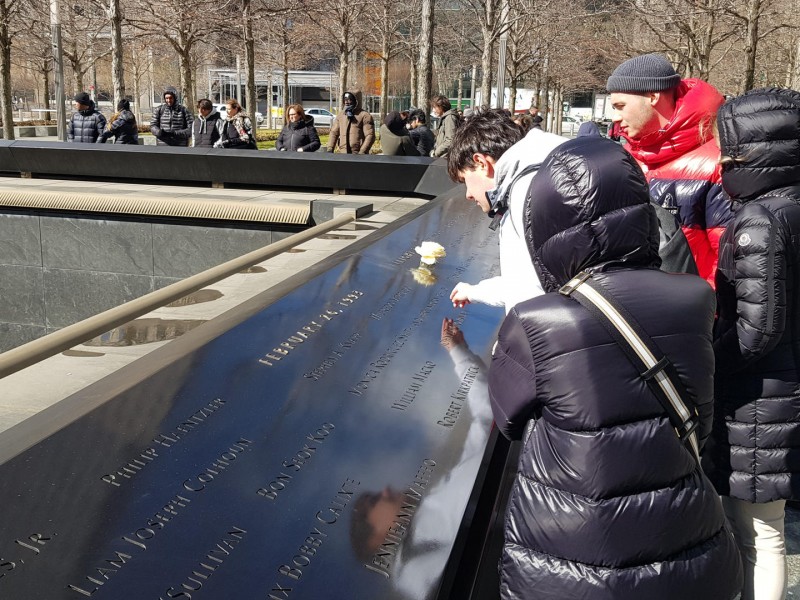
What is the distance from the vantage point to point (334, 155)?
9773 mm

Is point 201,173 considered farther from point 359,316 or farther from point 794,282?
point 794,282

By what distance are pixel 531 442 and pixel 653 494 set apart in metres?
0.27

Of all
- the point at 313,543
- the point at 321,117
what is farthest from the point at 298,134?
the point at 321,117

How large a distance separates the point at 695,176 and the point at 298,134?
29.2 ft

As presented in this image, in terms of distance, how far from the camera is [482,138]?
8.54ft

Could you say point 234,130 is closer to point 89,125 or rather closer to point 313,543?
point 89,125

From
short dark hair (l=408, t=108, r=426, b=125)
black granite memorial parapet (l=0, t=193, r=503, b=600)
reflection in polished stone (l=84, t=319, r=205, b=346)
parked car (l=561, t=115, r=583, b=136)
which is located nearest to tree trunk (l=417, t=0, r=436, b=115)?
short dark hair (l=408, t=108, r=426, b=125)

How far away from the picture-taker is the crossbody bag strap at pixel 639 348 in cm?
165

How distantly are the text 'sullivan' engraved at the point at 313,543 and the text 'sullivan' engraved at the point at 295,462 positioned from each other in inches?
5.0

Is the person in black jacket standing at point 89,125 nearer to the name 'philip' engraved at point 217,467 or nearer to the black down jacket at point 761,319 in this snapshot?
the name 'philip' engraved at point 217,467

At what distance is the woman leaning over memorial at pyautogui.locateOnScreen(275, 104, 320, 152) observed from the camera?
455 inches

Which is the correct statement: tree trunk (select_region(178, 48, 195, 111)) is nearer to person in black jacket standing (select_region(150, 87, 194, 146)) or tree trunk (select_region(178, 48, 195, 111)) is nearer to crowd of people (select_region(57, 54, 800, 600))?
person in black jacket standing (select_region(150, 87, 194, 146))

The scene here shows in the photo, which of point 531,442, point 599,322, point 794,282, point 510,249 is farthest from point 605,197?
point 794,282

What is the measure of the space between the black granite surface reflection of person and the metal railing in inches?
80.0
